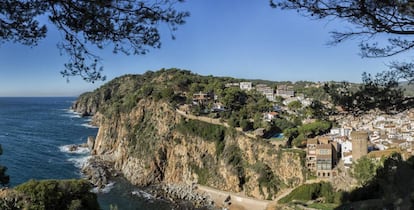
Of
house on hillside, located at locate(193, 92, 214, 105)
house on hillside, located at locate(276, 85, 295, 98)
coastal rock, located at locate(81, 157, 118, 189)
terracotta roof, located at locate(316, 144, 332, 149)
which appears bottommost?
coastal rock, located at locate(81, 157, 118, 189)

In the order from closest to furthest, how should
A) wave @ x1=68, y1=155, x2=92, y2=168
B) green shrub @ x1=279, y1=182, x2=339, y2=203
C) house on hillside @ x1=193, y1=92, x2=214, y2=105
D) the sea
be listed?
green shrub @ x1=279, y1=182, x2=339, y2=203
the sea
wave @ x1=68, y1=155, x2=92, y2=168
house on hillside @ x1=193, y1=92, x2=214, y2=105

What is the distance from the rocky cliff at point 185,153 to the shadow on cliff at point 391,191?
5.21 metres

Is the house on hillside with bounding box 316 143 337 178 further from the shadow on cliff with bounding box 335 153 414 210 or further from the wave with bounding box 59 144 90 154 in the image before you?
the wave with bounding box 59 144 90 154

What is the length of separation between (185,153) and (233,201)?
23.0 feet

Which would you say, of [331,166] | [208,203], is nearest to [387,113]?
[331,166]

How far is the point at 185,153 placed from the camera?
92.7 feet

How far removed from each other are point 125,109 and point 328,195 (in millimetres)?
23895

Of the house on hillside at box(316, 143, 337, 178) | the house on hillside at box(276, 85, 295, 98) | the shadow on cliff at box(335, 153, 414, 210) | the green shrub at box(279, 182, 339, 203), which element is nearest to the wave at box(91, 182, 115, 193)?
the green shrub at box(279, 182, 339, 203)

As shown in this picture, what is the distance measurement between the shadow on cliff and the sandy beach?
5.62 m

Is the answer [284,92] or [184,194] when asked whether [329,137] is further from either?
[284,92]

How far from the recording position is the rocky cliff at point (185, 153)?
23078 millimetres

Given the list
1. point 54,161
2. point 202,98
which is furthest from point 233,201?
point 202,98

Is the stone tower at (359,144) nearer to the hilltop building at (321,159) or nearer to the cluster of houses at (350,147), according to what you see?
the cluster of houses at (350,147)

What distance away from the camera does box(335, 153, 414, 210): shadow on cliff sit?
1005cm
